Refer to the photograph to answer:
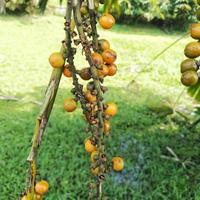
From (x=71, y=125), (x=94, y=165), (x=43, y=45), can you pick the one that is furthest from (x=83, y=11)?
(x=43, y=45)

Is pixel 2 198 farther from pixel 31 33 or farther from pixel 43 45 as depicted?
pixel 31 33

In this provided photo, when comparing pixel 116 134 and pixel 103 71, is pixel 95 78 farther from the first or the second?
pixel 116 134

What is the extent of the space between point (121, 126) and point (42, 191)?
3.61 metres

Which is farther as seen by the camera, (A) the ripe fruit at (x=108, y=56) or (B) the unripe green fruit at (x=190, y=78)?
(A) the ripe fruit at (x=108, y=56)

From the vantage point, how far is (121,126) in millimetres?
4430

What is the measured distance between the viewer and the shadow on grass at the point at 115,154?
10.7 ft

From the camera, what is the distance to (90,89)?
28.3 inches

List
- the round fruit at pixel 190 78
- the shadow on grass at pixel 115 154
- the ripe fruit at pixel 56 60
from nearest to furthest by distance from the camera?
1. the round fruit at pixel 190 78
2. the ripe fruit at pixel 56 60
3. the shadow on grass at pixel 115 154

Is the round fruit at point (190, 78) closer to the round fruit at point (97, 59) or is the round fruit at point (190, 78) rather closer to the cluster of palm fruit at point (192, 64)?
the cluster of palm fruit at point (192, 64)

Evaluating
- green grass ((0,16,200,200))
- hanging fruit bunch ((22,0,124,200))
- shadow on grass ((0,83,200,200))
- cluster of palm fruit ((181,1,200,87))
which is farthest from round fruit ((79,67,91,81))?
shadow on grass ((0,83,200,200))

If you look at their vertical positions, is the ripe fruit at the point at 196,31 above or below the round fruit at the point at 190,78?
above

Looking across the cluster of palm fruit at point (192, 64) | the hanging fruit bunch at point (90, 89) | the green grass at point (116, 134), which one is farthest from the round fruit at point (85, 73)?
the green grass at point (116, 134)

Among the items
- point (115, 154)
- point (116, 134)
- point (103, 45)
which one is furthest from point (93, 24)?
point (116, 134)

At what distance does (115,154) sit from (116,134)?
0.48 metres
